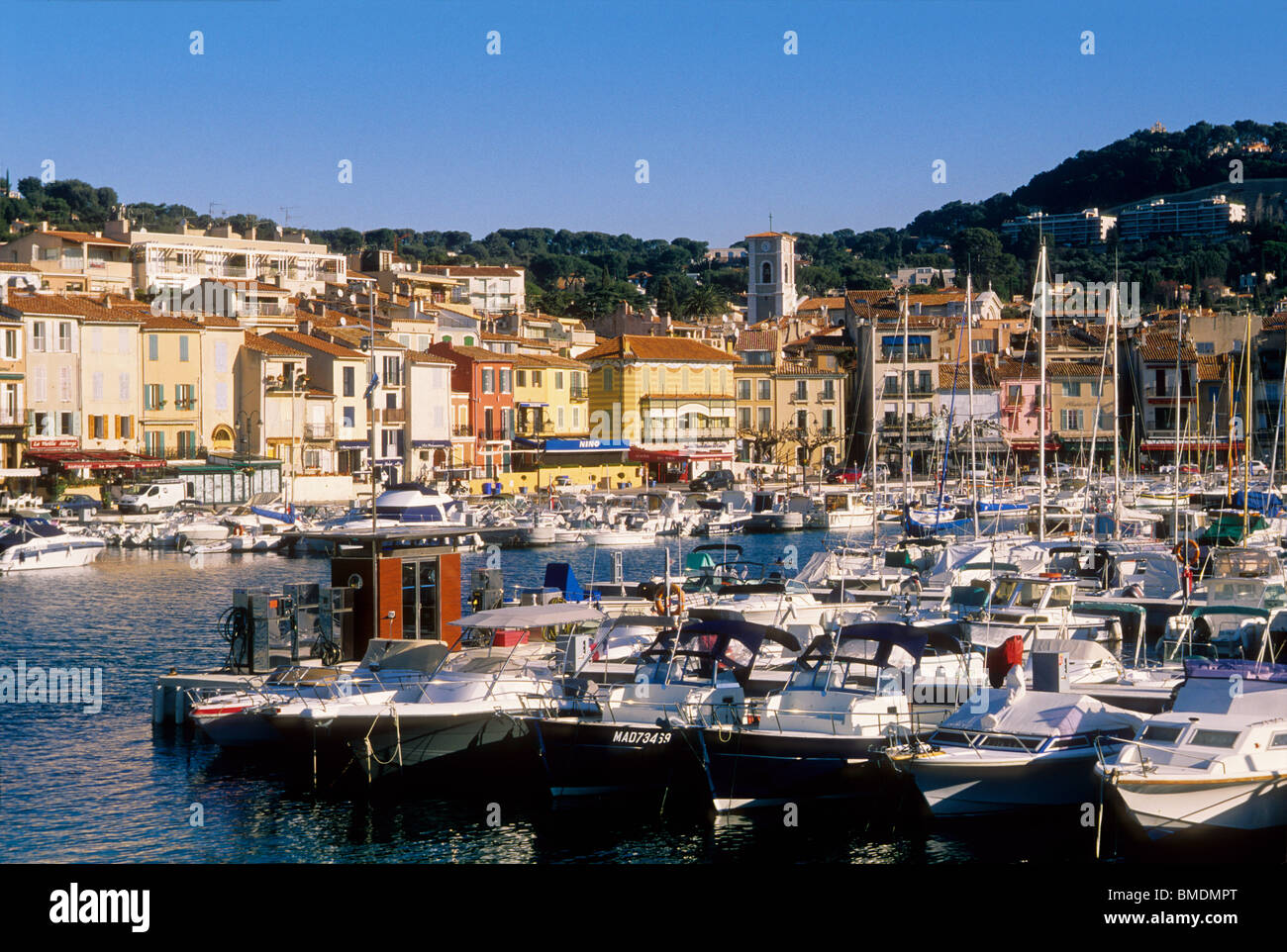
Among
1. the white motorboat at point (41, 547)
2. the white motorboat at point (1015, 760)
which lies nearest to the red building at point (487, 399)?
the white motorboat at point (41, 547)

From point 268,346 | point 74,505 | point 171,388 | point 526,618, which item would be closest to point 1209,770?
point 526,618

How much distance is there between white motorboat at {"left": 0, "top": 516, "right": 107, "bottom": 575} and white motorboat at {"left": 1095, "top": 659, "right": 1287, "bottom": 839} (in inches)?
1628

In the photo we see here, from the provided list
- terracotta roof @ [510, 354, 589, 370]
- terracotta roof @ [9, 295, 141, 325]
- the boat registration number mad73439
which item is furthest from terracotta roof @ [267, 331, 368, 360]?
the boat registration number mad73439

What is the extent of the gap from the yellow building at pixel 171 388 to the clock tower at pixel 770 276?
67676 mm

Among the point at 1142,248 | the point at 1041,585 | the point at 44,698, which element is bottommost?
the point at 44,698

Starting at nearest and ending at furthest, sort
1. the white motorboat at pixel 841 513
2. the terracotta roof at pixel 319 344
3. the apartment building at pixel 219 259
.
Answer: the white motorboat at pixel 841 513, the terracotta roof at pixel 319 344, the apartment building at pixel 219 259

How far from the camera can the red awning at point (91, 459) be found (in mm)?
64938

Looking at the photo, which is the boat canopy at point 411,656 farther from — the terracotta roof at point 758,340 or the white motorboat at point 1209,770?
the terracotta roof at point 758,340

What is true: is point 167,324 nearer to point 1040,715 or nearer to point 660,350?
point 660,350

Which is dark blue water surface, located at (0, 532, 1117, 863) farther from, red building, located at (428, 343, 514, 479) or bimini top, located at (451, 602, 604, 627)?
red building, located at (428, 343, 514, 479)

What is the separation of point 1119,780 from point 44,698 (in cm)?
1948

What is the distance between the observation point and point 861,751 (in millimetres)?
20078
